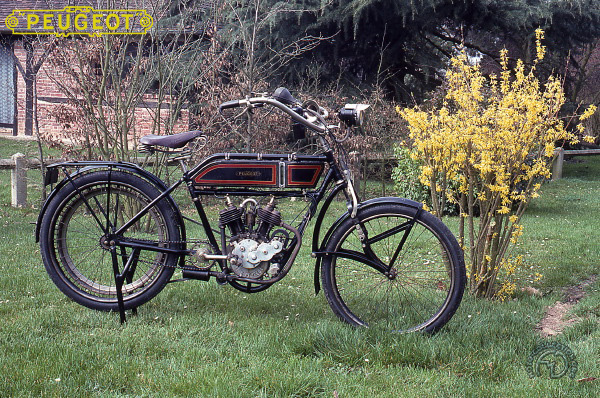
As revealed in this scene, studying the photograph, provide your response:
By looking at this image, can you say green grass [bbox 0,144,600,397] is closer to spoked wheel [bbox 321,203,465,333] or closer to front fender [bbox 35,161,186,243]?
spoked wheel [bbox 321,203,465,333]

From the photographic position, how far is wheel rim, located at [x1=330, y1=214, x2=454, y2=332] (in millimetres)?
3902

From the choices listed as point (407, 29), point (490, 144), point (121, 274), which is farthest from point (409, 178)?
point (121, 274)

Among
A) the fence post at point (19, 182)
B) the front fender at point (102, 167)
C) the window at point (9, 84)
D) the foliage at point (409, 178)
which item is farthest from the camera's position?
the window at point (9, 84)

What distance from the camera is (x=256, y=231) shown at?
3953 millimetres

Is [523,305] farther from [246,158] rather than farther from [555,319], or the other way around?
[246,158]

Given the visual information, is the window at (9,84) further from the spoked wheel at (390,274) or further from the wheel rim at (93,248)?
the spoked wheel at (390,274)

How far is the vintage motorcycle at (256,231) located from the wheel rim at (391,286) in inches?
0.4

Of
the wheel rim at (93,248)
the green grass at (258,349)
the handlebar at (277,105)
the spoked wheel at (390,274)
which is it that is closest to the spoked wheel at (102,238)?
the wheel rim at (93,248)

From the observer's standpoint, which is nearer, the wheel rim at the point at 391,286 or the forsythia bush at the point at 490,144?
the wheel rim at the point at 391,286

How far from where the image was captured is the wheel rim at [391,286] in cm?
390

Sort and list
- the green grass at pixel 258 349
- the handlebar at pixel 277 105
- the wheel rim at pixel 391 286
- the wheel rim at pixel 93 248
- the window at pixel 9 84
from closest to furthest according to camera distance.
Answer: the green grass at pixel 258 349 → the handlebar at pixel 277 105 → the wheel rim at pixel 391 286 → the wheel rim at pixel 93 248 → the window at pixel 9 84

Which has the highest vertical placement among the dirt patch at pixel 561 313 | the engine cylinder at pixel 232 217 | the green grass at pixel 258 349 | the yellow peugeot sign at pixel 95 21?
the yellow peugeot sign at pixel 95 21

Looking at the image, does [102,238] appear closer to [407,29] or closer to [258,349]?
[258,349]

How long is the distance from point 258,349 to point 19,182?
305 inches
